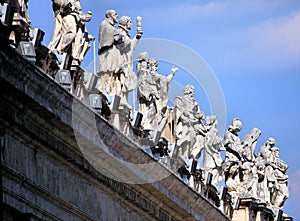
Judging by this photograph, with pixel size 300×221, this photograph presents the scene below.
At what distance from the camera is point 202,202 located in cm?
3844

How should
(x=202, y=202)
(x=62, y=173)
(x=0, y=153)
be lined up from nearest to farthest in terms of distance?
(x=0, y=153) → (x=62, y=173) → (x=202, y=202)

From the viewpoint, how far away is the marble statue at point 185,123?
38009 millimetres

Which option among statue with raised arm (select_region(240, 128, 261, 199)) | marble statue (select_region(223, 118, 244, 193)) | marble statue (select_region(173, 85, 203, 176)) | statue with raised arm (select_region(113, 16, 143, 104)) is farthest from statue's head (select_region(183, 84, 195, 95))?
statue with raised arm (select_region(240, 128, 261, 199))

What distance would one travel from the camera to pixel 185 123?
127ft

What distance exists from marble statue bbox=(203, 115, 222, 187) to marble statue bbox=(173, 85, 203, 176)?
123cm

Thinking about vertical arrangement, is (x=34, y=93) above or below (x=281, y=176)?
below

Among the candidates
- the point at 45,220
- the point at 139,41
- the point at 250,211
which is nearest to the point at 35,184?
the point at 45,220

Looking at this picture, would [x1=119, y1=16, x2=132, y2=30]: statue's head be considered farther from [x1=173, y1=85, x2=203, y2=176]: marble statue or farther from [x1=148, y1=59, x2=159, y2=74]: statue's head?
[x1=173, y1=85, x2=203, y2=176]: marble statue

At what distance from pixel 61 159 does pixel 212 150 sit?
415 inches

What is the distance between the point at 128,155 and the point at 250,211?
986 cm

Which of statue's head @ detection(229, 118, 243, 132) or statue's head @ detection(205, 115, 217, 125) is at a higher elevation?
statue's head @ detection(229, 118, 243, 132)

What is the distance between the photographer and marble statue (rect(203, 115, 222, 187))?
41.0m

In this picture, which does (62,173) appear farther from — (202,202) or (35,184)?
(202,202)

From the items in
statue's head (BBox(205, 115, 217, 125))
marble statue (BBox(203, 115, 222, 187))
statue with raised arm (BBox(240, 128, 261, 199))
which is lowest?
marble statue (BBox(203, 115, 222, 187))
